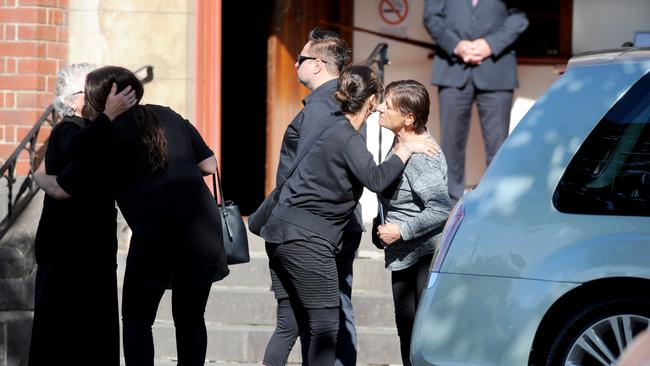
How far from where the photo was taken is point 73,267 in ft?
21.8

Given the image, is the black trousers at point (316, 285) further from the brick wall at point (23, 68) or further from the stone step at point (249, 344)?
the brick wall at point (23, 68)

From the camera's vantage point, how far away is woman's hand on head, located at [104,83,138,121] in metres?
6.29

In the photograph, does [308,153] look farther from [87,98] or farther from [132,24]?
[132,24]

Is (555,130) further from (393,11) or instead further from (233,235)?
(393,11)

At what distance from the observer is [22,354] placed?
880 centimetres

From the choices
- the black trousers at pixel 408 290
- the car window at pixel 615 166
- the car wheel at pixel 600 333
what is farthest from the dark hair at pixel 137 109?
the car wheel at pixel 600 333

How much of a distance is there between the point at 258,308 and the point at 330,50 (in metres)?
2.76

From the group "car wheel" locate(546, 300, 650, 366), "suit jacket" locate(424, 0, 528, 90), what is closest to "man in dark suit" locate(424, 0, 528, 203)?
"suit jacket" locate(424, 0, 528, 90)

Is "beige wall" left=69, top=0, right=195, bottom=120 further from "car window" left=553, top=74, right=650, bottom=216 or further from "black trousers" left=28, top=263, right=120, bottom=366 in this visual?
"car window" left=553, top=74, right=650, bottom=216

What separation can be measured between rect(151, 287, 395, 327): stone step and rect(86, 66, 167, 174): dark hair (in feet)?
9.07

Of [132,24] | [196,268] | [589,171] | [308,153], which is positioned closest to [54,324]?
[196,268]

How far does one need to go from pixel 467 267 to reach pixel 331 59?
1513mm

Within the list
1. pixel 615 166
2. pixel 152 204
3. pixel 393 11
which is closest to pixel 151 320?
pixel 152 204

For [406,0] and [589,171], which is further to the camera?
[406,0]
